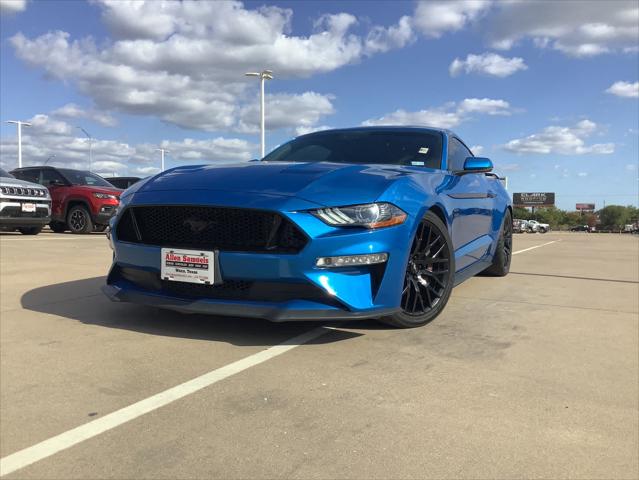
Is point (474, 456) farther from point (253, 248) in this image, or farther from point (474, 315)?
point (474, 315)

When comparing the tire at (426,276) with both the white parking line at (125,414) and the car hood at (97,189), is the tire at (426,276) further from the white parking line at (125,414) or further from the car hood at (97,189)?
the car hood at (97,189)

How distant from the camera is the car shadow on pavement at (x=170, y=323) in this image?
322 centimetres

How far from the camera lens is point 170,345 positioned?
3.02 metres

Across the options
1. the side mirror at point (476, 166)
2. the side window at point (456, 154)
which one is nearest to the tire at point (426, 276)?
the side mirror at point (476, 166)

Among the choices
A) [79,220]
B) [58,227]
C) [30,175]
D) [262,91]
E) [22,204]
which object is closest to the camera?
[22,204]

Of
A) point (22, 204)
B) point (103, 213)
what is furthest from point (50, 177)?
point (22, 204)

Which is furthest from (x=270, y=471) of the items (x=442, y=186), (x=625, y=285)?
(x=625, y=285)

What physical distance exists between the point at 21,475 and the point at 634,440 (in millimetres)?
2181

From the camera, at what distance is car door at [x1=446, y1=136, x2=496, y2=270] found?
4.15 meters

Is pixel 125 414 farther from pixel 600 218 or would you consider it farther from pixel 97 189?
pixel 600 218

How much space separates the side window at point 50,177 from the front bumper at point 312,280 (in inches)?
446

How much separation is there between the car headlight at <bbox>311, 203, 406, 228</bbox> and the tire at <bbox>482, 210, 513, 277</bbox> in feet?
10.7

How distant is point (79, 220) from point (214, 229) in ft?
35.9

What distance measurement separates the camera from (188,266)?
118 inches
